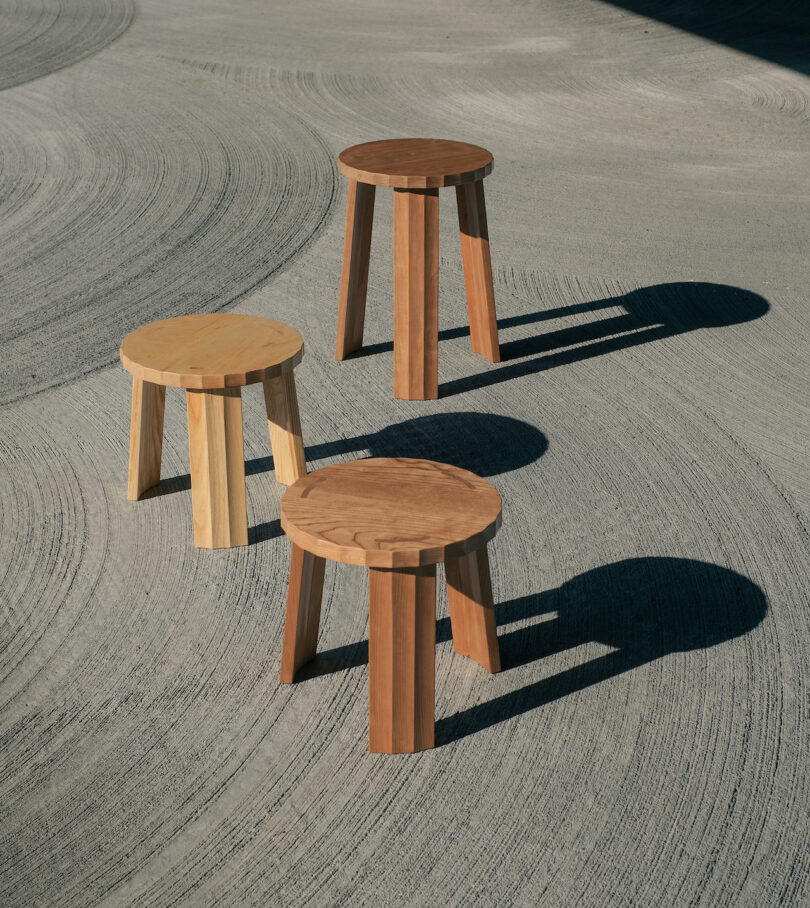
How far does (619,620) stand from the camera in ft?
11.3

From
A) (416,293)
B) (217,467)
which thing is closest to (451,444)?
(416,293)

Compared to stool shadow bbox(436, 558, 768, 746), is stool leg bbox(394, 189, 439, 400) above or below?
above

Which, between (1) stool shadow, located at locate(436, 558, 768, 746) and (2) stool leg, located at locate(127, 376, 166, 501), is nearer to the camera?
(1) stool shadow, located at locate(436, 558, 768, 746)

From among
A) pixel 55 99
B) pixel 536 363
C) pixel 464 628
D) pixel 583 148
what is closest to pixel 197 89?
pixel 55 99

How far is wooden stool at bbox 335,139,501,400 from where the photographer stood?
453 centimetres

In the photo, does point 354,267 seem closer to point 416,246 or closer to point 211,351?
point 416,246

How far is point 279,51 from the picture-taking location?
9875mm

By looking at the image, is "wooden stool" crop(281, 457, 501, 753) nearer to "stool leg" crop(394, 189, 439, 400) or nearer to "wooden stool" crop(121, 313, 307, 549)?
"wooden stool" crop(121, 313, 307, 549)

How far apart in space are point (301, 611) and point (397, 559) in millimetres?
515

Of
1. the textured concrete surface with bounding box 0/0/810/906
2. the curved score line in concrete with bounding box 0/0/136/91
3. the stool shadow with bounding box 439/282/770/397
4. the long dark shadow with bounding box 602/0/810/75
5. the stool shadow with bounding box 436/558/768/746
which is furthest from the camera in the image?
the long dark shadow with bounding box 602/0/810/75

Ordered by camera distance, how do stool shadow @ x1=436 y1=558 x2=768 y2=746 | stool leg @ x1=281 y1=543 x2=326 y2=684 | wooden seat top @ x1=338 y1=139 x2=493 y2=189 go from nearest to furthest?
stool leg @ x1=281 y1=543 x2=326 y2=684 < stool shadow @ x1=436 y1=558 x2=768 y2=746 < wooden seat top @ x1=338 y1=139 x2=493 y2=189

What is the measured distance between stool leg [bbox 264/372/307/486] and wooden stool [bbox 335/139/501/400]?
0.85m

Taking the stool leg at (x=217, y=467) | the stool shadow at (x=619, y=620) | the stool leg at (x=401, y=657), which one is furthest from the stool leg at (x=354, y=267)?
the stool leg at (x=401, y=657)

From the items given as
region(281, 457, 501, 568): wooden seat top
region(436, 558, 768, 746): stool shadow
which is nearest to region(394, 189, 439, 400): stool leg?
region(436, 558, 768, 746): stool shadow
